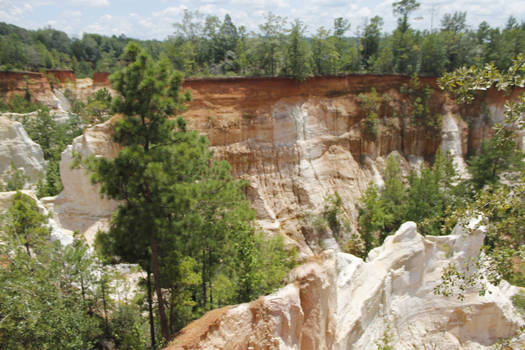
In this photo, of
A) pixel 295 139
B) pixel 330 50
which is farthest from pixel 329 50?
pixel 295 139

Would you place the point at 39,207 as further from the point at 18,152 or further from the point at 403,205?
the point at 403,205

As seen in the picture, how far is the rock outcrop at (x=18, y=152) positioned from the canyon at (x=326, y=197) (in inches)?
Answer: 10.0

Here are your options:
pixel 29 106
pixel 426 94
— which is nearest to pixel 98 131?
pixel 29 106

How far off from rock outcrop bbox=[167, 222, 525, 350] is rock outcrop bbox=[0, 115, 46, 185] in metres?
24.9

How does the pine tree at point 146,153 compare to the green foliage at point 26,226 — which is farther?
the green foliage at point 26,226

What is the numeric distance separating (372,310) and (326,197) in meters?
14.2

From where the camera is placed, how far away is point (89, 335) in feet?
35.2

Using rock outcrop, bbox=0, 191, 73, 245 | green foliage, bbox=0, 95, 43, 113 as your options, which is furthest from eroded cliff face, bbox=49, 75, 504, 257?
green foliage, bbox=0, 95, 43, 113

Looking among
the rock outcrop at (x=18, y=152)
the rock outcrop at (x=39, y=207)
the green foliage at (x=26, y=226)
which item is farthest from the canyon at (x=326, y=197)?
the green foliage at (x=26, y=226)

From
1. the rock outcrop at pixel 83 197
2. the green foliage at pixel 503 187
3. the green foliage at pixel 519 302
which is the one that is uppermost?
the green foliage at pixel 503 187

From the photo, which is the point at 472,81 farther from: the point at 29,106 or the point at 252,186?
the point at 29,106

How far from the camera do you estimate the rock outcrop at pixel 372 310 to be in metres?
8.23

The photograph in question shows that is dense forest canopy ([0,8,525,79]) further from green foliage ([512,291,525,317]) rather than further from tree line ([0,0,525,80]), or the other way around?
green foliage ([512,291,525,317])

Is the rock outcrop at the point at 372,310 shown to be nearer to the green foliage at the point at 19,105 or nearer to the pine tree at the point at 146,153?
the pine tree at the point at 146,153
